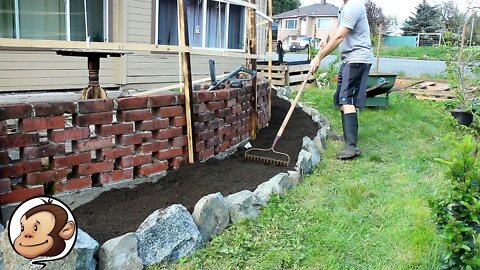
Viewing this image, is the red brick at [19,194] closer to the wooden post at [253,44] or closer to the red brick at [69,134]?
the red brick at [69,134]

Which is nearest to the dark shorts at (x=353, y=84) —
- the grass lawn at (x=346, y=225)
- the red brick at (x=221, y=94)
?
the grass lawn at (x=346, y=225)

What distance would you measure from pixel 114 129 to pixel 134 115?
0.19m

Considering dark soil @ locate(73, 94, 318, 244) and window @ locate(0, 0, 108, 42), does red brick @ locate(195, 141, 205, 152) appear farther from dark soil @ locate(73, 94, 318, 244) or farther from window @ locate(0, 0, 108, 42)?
window @ locate(0, 0, 108, 42)

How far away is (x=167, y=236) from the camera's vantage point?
97.3 inches

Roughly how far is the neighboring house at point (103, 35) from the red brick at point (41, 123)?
296 centimetres

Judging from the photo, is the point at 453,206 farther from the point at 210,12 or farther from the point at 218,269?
the point at 210,12

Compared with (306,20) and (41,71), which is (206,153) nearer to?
(41,71)

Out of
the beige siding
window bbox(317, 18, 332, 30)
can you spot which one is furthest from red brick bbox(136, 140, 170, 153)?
window bbox(317, 18, 332, 30)

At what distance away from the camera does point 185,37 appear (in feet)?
11.6

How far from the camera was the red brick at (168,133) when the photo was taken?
11.2 feet

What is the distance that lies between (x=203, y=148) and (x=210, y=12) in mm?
6460

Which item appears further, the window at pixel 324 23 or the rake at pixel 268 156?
the window at pixel 324 23

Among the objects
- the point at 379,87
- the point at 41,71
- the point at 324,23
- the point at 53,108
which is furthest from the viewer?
the point at 324,23

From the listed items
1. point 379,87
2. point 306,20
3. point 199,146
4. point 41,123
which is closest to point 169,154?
point 199,146
